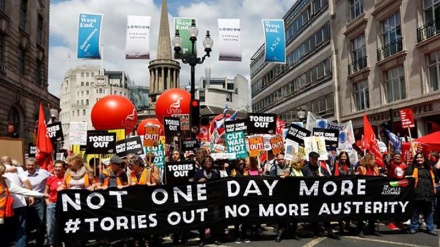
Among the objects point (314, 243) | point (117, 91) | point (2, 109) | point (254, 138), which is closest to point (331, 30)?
point (254, 138)

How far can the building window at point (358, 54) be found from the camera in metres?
27.3

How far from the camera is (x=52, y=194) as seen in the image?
23.7 feet

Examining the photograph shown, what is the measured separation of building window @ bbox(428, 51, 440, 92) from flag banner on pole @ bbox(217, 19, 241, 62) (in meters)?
12.3

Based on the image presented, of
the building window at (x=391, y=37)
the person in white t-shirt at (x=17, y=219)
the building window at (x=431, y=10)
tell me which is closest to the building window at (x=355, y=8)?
the building window at (x=391, y=37)

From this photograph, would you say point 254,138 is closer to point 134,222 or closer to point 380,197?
point 380,197

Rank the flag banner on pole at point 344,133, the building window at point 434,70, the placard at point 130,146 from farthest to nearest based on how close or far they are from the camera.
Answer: the building window at point 434,70
the flag banner on pole at point 344,133
the placard at point 130,146

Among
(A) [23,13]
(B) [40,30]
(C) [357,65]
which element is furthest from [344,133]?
(B) [40,30]

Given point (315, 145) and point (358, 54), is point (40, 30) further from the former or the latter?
point (315, 145)

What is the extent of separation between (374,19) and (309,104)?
13.5 metres

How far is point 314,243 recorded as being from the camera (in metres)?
7.29

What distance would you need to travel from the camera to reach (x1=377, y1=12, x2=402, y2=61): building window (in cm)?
2327

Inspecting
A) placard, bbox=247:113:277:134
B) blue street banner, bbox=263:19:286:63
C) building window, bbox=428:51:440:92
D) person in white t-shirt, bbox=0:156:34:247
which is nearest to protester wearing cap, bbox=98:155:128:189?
person in white t-shirt, bbox=0:156:34:247

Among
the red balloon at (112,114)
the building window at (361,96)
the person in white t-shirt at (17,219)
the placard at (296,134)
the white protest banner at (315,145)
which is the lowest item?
the person in white t-shirt at (17,219)

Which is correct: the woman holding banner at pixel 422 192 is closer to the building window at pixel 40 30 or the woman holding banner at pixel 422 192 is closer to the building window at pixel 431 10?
the building window at pixel 431 10
